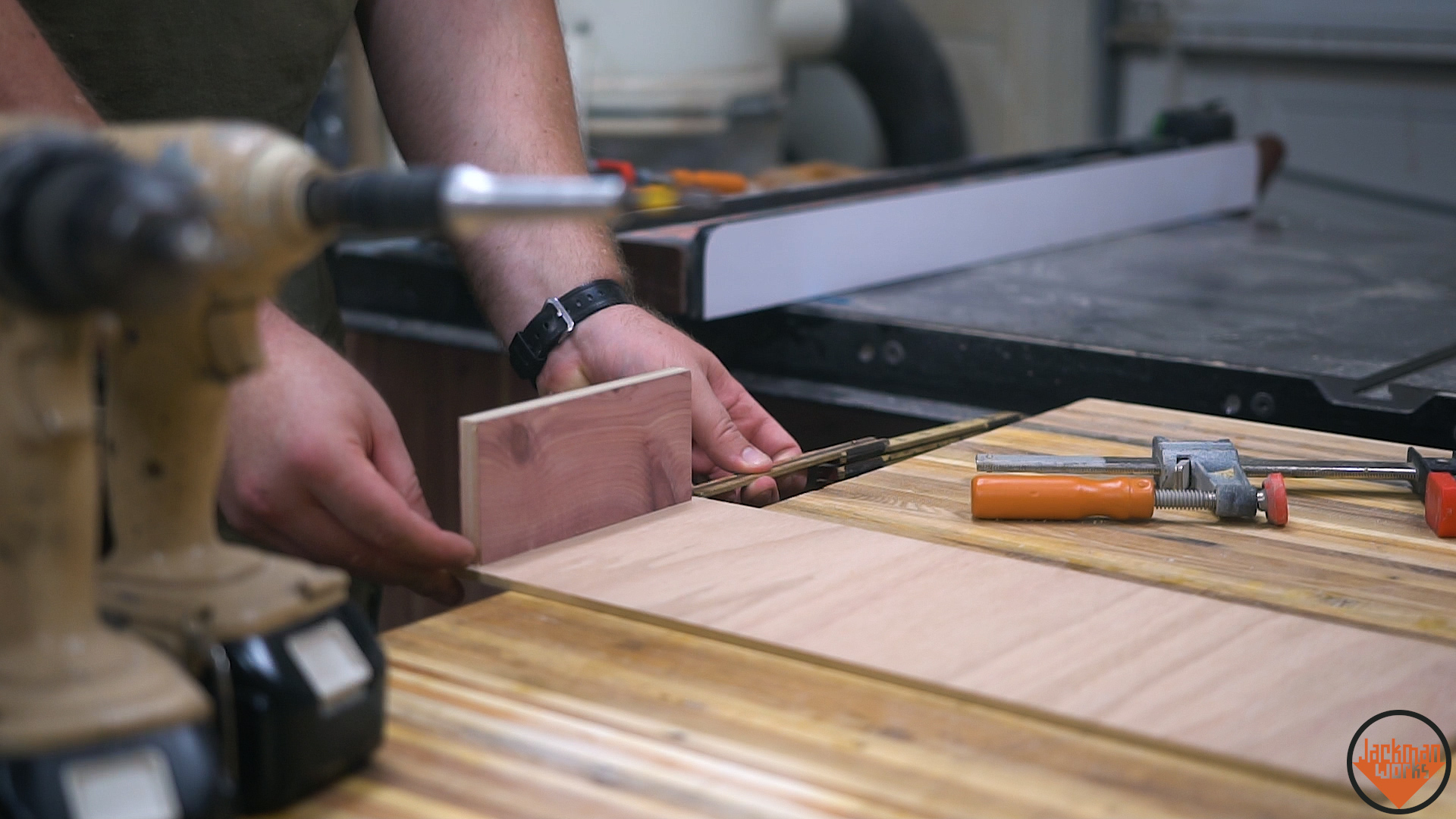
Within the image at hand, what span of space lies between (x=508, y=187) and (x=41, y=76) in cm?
52

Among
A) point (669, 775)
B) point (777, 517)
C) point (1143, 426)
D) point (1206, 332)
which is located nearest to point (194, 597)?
point (669, 775)

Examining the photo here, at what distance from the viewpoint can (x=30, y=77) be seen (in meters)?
0.88

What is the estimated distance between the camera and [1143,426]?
1.20 metres

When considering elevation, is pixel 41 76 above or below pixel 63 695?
above

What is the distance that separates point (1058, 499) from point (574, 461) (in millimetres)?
317

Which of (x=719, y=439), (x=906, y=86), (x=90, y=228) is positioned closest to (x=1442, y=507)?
(x=719, y=439)

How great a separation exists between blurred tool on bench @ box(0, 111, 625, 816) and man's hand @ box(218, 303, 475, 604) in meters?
0.21

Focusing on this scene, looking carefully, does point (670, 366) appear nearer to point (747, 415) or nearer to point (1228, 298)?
point (747, 415)

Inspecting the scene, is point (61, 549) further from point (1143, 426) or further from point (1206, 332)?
point (1206, 332)

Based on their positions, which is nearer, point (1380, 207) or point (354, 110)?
point (1380, 207)

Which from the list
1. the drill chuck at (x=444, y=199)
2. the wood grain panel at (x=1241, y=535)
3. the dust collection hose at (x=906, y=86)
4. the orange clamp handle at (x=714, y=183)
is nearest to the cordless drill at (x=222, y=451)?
the drill chuck at (x=444, y=199)

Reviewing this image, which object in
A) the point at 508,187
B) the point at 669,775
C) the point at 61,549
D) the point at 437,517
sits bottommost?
the point at 437,517

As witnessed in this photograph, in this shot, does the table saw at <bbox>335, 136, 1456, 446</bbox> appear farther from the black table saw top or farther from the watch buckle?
the watch buckle

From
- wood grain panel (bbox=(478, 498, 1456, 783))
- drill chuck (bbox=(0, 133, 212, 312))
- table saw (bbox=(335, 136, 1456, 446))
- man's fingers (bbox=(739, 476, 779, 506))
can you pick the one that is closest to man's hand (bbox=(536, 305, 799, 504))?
man's fingers (bbox=(739, 476, 779, 506))
